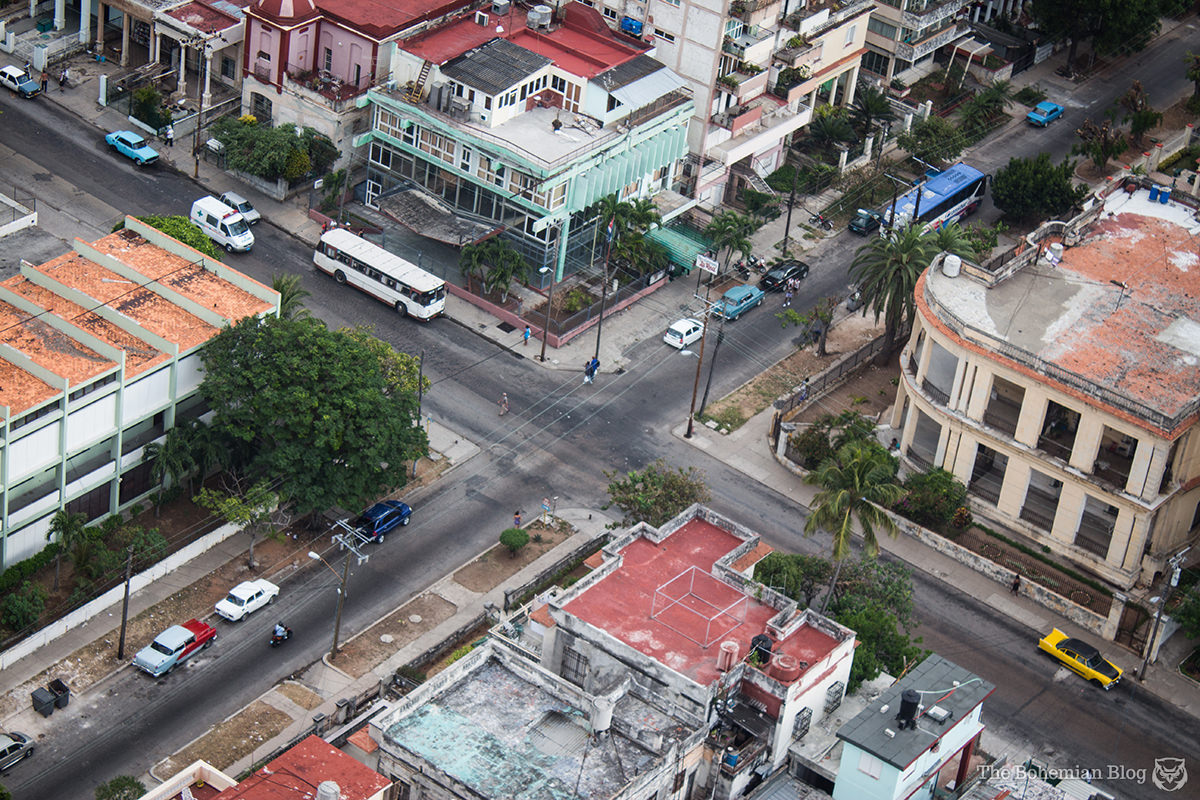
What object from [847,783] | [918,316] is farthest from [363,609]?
[918,316]

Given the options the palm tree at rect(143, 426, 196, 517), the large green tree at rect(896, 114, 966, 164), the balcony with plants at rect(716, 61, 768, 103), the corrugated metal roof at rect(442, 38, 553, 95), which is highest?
the corrugated metal roof at rect(442, 38, 553, 95)

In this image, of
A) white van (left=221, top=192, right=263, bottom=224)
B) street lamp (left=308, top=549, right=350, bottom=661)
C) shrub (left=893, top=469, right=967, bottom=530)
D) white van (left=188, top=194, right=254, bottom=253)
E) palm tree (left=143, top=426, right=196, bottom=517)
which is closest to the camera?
street lamp (left=308, top=549, right=350, bottom=661)

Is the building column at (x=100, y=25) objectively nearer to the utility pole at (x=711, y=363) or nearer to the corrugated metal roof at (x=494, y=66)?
the corrugated metal roof at (x=494, y=66)

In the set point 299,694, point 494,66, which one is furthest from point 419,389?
point 494,66

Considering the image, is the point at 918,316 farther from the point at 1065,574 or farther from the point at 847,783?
the point at 847,783

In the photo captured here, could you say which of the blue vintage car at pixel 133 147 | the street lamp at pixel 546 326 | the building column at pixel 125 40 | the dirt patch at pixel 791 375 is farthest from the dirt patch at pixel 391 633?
the building column at pixel 125 40

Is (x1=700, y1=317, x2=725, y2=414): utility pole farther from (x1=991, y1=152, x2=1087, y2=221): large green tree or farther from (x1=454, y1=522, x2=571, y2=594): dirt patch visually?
(x1=991, y1=152, x2=1087, y2=221): large green tree

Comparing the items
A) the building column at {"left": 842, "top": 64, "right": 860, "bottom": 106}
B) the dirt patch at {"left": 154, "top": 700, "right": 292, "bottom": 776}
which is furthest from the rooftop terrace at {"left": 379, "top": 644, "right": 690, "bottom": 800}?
the building column at {"left": 842, "top": 64, "right": 860, "bottom": 106}

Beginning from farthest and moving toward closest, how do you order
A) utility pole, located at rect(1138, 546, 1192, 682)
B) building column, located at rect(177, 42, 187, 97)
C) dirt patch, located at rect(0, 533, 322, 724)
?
1. building column, located at rect(177, 42, 187, 97)
2. utility pole, located at rect(1138, 546, 1192, 682)
3. dirt patch, located at rect(0, 533, 322, 724)
